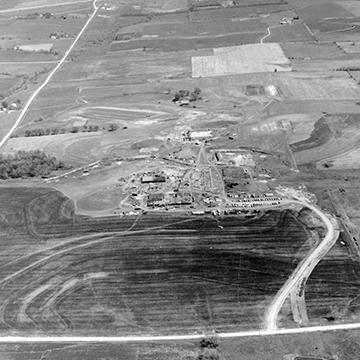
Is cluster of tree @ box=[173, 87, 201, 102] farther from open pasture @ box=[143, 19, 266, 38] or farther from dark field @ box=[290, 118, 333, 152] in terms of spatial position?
open pasture @ box=[143, 19, 266, 38]

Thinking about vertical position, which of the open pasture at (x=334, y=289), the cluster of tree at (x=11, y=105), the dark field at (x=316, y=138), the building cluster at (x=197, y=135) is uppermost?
the cluster of tree at (x=11, y=105)

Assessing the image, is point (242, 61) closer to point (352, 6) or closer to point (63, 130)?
point (63, 130)

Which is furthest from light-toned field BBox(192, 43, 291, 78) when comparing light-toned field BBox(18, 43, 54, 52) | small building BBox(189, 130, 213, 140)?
light-toned field BBox(18, 43, 54, 52)

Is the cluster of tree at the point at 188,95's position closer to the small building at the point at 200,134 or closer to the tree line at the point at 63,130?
the small building at the point at 200,134

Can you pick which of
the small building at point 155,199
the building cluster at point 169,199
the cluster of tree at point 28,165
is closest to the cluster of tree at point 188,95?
the cluster of tree at point 28,165

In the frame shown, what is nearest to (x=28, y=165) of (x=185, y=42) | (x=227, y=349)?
(x=227, y=349)

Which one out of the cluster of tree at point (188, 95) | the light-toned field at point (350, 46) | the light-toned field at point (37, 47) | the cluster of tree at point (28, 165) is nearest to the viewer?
the cluster of tree at point (28, 165)
